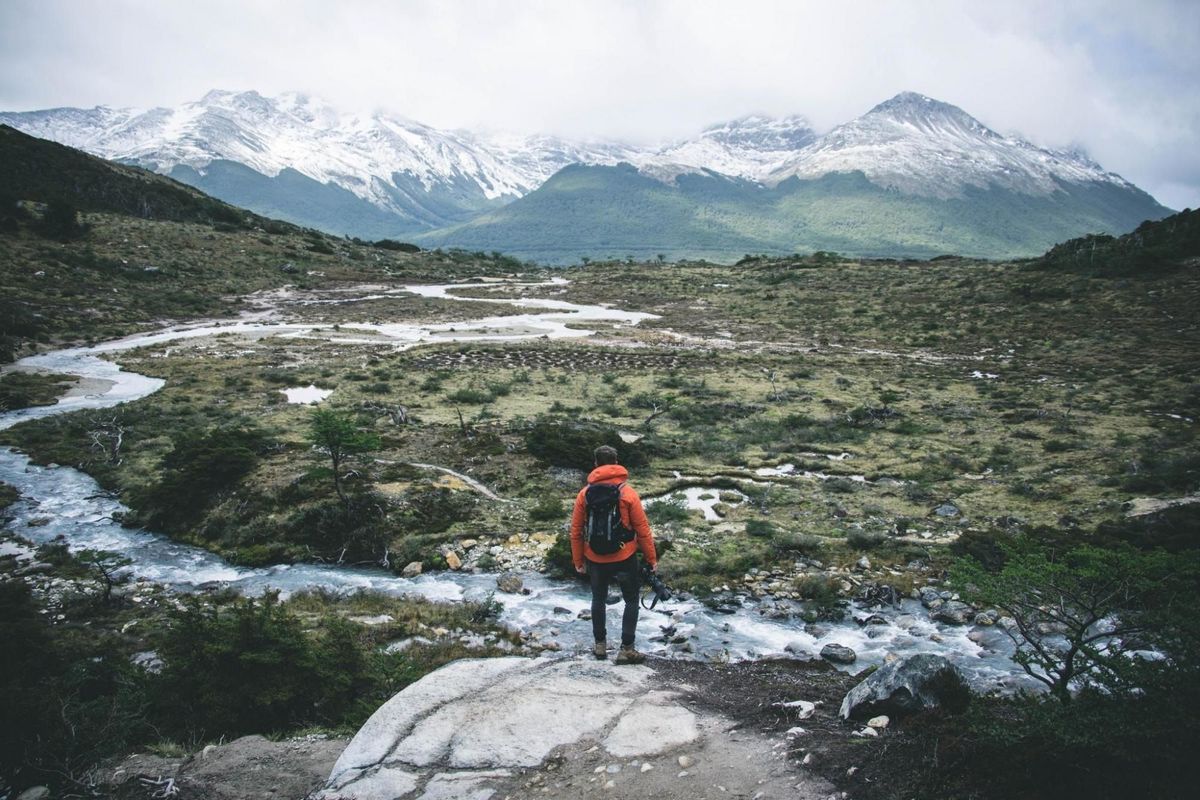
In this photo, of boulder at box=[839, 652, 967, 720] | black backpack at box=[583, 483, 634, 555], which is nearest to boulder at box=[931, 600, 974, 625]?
boulder at box=[839, 652, 967, 720]

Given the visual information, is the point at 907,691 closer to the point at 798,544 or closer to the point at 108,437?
the point at 798,544

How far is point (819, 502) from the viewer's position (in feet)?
55.4

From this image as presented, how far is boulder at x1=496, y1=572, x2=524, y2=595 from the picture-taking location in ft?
41.8

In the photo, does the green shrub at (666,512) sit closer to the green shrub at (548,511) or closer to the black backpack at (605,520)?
the green shrub at (548,511)

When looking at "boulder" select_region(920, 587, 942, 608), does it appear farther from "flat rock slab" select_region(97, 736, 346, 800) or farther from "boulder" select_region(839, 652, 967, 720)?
"flat rock slab" select_region(97, 736, 346, 800)

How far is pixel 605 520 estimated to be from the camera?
8172 millimetres

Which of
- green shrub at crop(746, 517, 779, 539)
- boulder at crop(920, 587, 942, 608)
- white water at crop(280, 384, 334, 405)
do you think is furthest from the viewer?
white water at crop(280, 384, 334, 405)

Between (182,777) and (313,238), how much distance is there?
99153 mm

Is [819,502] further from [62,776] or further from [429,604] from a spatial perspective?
[62,776]

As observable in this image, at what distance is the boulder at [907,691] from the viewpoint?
6.18 meters

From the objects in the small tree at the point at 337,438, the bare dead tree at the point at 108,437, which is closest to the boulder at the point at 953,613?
the small tree at the point at 337,438

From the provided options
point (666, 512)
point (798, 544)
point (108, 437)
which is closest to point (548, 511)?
point (666, 512)

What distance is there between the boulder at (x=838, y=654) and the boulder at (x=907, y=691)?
335 centimetres

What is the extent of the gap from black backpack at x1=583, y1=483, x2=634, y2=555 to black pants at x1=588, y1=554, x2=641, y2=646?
277 millimetres
